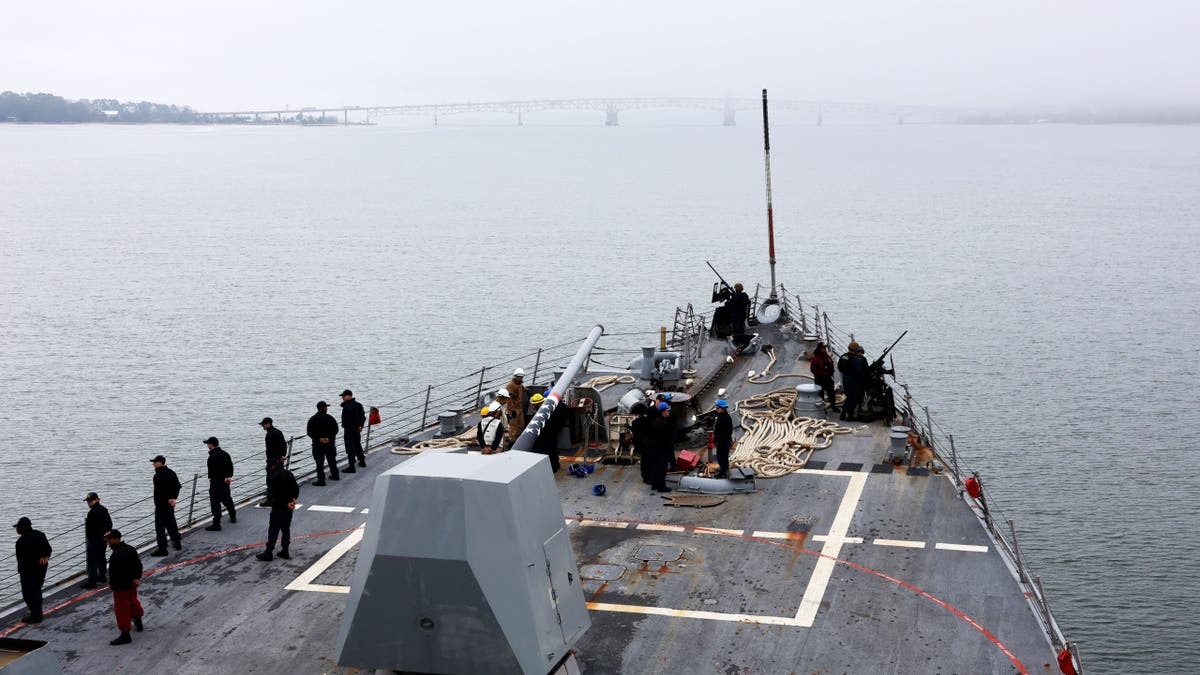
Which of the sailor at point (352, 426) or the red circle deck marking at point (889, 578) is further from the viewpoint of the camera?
the sailor at point (352, 426)

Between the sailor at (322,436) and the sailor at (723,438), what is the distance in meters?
5.54

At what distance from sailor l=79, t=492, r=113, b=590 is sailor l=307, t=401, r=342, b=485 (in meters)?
3.60

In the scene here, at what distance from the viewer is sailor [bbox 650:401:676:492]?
57.3 ft

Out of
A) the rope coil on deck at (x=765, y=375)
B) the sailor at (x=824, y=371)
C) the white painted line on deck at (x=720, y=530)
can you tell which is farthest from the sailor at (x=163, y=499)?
the rope coil on deck at (x=765, y=375)

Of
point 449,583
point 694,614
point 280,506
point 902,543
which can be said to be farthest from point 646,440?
point 449,583

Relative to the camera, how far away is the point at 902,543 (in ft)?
51.1

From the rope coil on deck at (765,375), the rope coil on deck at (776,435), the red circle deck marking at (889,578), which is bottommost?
the red circle deck marking at (889,578)

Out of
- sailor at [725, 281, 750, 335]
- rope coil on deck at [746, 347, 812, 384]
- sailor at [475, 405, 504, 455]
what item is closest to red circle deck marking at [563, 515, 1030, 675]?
sailor at [475, 405, 504, 455]

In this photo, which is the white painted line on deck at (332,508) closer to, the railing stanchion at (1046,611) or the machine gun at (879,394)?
the railing stanchion at (1046,611)

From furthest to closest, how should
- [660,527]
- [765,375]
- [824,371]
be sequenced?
[765,375]
[824,371]
[660,527]

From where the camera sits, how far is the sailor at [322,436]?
1775cm

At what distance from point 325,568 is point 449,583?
4992mm

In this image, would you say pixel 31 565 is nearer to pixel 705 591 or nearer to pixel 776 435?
pixel 705 591

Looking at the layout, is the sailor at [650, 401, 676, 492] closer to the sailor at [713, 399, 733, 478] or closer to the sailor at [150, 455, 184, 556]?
the sailor at [713, 399, 733, 478]
